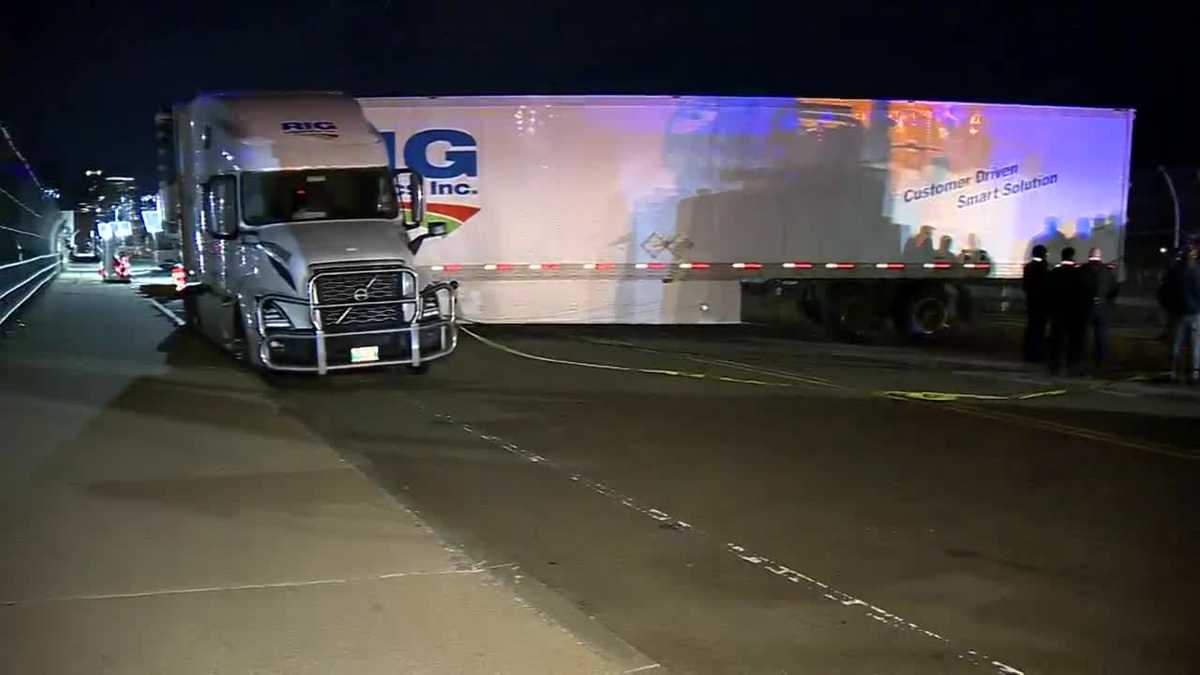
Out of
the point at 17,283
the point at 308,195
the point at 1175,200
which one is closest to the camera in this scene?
the point at 308,195

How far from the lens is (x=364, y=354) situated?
41.0 feet

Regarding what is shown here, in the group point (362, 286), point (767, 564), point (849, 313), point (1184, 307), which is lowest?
point (767, 564)

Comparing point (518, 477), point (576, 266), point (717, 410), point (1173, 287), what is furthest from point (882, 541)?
point (576, 266)

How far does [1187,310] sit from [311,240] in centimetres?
1113

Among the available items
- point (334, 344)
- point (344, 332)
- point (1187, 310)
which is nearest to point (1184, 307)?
point (1187, 310)

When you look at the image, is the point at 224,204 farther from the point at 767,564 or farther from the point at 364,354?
the point at 767,564

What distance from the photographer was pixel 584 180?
17.7 meters

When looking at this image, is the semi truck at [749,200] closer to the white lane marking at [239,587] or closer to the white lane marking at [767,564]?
the white lane marking at [767,564]

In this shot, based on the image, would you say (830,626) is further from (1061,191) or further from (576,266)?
(1061,191)

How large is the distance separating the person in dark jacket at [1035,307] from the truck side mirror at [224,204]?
36.8 feet

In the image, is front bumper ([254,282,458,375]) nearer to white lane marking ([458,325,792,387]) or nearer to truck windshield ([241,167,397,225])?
truck windshield ([241,167,397,225])

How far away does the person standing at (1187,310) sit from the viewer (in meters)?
13.8

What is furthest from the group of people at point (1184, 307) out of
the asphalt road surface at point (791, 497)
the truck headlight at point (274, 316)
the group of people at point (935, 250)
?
the truck headlight at point (274, 316)

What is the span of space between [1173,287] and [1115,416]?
3.25 m
